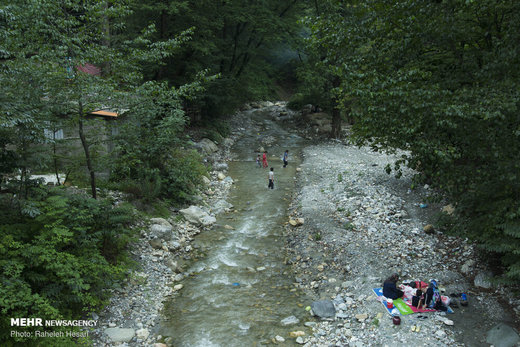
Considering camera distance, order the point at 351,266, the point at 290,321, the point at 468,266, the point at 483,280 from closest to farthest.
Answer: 1. the point at 483,280
2. the point at 290,321
3. the point at 468,266
4. the point at 351,266

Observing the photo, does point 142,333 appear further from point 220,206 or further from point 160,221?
point 220,206

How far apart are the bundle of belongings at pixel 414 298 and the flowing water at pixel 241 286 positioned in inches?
90.6

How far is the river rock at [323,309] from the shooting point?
885 cm

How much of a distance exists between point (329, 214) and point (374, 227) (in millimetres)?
2333

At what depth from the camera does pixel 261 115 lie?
39156 mm

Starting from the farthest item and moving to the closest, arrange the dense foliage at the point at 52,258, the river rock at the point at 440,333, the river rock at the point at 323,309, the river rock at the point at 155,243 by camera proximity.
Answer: the river rock at the point at 155,243, the river rock at the point at 323,309, the river rock at the point at 440,333, the dense foliage at the point at 52,258

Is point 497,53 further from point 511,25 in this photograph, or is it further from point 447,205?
point 447,205

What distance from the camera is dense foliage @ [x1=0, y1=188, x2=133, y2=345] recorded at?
6523 mm

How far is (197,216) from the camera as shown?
570 inches

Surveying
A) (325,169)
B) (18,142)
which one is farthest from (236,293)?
(325,169)

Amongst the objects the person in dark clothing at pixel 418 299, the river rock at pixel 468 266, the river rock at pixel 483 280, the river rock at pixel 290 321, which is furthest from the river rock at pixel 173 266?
the river rock at pixel 483 280

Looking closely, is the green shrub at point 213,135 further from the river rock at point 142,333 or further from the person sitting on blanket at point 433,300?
the person sitting on blanket at point 433,300

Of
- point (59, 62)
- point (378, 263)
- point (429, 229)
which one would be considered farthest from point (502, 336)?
point (59, 62)

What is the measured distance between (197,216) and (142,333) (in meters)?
6.74
